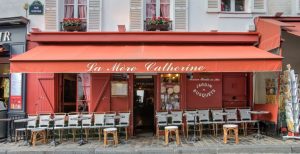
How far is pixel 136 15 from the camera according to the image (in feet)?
37.8

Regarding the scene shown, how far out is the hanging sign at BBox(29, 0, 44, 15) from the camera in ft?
37.8

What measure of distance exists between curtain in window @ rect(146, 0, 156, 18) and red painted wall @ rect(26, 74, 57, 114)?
4172mm

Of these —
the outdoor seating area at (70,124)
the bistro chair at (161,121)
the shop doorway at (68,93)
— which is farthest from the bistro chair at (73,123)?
the bistro chair at (161,121)

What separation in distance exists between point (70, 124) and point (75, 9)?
14.1 feet

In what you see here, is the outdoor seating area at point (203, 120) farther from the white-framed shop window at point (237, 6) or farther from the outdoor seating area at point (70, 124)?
the white-framed shop window at point (237, 6)

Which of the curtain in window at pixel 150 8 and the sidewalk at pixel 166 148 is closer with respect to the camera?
the sidewalk at pixel 166 148

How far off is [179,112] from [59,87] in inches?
176

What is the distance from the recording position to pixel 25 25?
11.5 meters

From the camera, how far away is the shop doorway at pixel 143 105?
471 inches

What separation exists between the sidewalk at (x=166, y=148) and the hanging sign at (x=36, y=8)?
15.5ft

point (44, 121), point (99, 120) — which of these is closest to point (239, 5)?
point (99, 120)

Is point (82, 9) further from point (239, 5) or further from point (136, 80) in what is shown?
point (239, 5)

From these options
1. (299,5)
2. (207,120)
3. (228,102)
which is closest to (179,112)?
(207,120)

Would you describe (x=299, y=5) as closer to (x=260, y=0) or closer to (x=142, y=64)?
(x=260, y=0)
